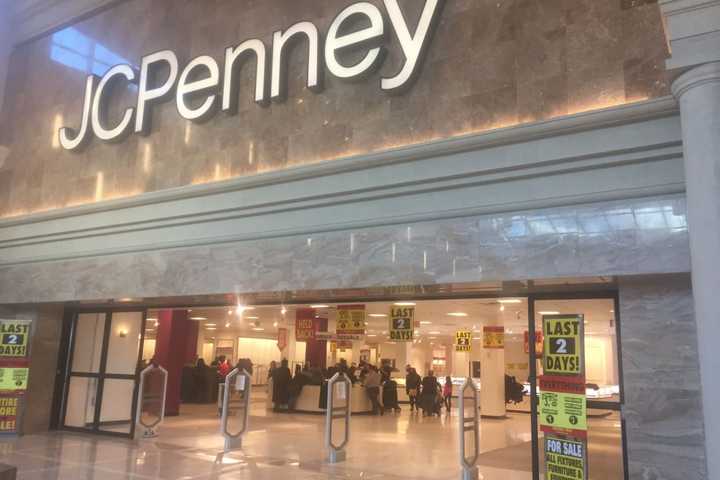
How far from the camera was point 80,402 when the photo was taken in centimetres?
1188

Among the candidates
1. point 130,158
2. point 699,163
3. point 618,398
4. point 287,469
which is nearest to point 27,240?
point 130,158

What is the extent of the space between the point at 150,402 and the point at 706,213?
12.2 meters

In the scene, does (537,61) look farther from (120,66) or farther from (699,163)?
(120,66)

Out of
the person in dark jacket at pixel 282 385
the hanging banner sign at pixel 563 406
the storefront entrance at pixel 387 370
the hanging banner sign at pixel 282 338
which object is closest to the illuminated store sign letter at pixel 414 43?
the storefront entrance at pixel 387 370

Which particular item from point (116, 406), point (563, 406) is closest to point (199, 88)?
point (116, 406)

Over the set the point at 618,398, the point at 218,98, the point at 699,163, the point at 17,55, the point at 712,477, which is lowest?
the point at 712,477

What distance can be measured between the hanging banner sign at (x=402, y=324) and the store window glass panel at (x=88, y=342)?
19.5ft

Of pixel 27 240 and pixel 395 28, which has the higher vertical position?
pixel 395 28

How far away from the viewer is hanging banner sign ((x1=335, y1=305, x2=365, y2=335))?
15.0 metres

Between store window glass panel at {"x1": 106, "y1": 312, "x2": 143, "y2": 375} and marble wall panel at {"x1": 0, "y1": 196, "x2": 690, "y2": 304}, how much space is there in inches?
78.0

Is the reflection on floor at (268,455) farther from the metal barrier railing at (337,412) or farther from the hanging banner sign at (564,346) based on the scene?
the hanging banner sign at (564,346)

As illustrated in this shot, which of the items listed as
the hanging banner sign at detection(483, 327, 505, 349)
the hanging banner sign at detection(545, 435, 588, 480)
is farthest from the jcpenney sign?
the hanging banner sign at detection(483, 327, 505, 349)

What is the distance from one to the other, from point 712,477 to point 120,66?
32.1 ft

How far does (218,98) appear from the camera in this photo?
9047 mm
